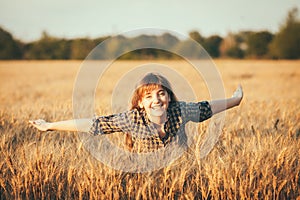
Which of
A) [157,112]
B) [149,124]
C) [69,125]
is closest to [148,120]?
[149,124]

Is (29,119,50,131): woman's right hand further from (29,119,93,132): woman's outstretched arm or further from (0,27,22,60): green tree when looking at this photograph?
(0,27,22,60): green tree

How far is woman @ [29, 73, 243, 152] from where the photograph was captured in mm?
2633

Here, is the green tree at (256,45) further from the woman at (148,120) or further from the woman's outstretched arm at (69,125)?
the woman's outstretched arm at (69,125)

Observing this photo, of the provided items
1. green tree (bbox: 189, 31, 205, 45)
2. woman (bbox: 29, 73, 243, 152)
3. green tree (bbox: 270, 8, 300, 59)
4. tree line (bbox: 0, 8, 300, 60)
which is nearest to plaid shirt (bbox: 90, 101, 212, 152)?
woman (bbox: 29, 73, 243, 152)

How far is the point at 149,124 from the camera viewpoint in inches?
107

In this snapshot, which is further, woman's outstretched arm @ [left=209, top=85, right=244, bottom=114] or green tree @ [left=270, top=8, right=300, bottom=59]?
green tree @ [left=270, top=8, right=300, bottom=59]

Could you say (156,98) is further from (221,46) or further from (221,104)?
(221,46)

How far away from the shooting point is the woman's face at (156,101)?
104 inches

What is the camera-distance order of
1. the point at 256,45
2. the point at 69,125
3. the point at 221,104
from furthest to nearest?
the point at 256,45 → the point at 221,104 → the point at 69,125

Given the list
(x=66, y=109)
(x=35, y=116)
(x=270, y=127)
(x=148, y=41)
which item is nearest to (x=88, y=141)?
(x=66, y=109)

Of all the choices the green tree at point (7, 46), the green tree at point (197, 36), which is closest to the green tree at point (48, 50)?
the green tree at point (7, 46)

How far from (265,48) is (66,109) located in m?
40.8

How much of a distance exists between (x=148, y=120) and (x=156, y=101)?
8.0 inches

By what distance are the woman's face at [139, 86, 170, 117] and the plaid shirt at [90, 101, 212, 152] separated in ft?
0.36
